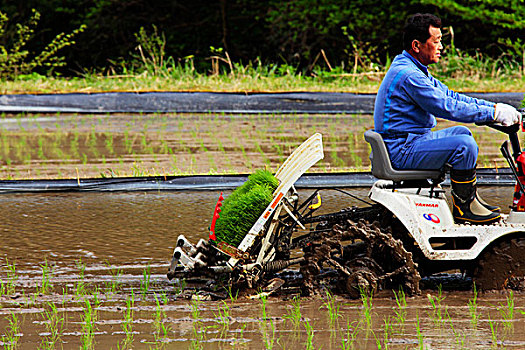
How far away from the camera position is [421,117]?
4.63 m

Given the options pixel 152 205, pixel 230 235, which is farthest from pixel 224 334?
pixel 152 205

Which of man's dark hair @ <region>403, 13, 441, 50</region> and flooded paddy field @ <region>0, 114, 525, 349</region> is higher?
man's dark hair @ <region>403, 13, 441, 50</region>

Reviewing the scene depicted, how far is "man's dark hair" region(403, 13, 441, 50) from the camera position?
15.0ft

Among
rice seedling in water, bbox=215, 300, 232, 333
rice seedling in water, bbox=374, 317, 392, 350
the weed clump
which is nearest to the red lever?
the weed clump

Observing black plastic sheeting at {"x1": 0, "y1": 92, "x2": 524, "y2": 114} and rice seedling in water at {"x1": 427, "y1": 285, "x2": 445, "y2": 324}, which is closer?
rice seedling in water at {"x1": 427, "y1": 285, "x2": 445, "y2": 324}

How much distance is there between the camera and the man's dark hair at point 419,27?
4.59 m

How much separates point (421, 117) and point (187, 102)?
8.88 m

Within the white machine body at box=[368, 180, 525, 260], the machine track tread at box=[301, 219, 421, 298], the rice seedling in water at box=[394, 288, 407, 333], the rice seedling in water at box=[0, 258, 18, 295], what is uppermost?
the white machine body at box=[368, 180, 525, 260]

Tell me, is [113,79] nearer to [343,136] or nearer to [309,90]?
[309,90]

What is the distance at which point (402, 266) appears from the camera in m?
4.49

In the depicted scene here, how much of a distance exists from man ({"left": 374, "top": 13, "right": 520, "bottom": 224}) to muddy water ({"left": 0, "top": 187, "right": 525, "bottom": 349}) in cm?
58

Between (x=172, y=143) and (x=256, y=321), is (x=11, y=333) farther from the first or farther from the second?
(x=172, y=143)

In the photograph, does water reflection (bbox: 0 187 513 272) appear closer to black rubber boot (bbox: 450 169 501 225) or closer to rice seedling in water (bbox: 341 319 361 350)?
rice seedling in water (bbox: 341 319 361 350)

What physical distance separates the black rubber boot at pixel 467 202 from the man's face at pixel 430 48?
0.66 meters
